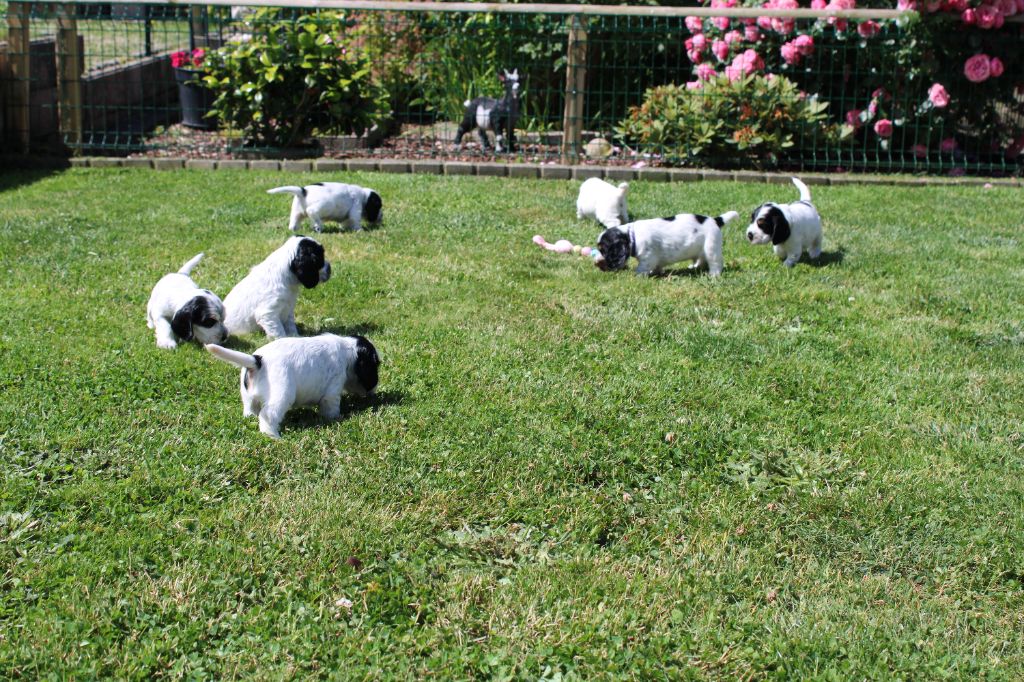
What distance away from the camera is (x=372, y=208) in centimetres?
873

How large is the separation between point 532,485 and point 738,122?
8518 millimetres

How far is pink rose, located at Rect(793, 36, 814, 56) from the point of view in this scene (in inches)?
478

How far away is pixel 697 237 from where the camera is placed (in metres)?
7.32

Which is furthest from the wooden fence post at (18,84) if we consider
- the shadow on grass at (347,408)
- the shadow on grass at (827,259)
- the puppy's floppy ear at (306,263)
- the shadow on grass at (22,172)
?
the shadow on grass at (827,259)

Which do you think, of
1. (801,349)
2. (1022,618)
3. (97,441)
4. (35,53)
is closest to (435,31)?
(35,53)

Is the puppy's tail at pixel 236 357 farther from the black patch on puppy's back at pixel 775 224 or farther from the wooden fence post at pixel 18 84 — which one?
the wooden fence post at pixel 18 84

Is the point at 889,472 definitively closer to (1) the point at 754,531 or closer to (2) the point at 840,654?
(1) the point at 754,531

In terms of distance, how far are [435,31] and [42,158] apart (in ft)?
18.9

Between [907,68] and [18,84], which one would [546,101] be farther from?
[18,84]

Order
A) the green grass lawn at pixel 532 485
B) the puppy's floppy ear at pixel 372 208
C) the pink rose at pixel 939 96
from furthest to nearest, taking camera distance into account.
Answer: the pink rose at pixel 939 96 → the puppy's floppy ear at pixel 372 208 → the green grass lawn at pixel 532 485

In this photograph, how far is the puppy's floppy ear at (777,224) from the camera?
7.41 m

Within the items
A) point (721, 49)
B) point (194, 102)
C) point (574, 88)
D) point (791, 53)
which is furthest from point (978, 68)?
point (194, 102)

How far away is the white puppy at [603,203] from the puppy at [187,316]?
3.88 meters

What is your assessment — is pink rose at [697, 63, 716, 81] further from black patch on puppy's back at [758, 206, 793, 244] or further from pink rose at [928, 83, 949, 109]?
black patch on puppy's back at [758, 206, 793, 244]
